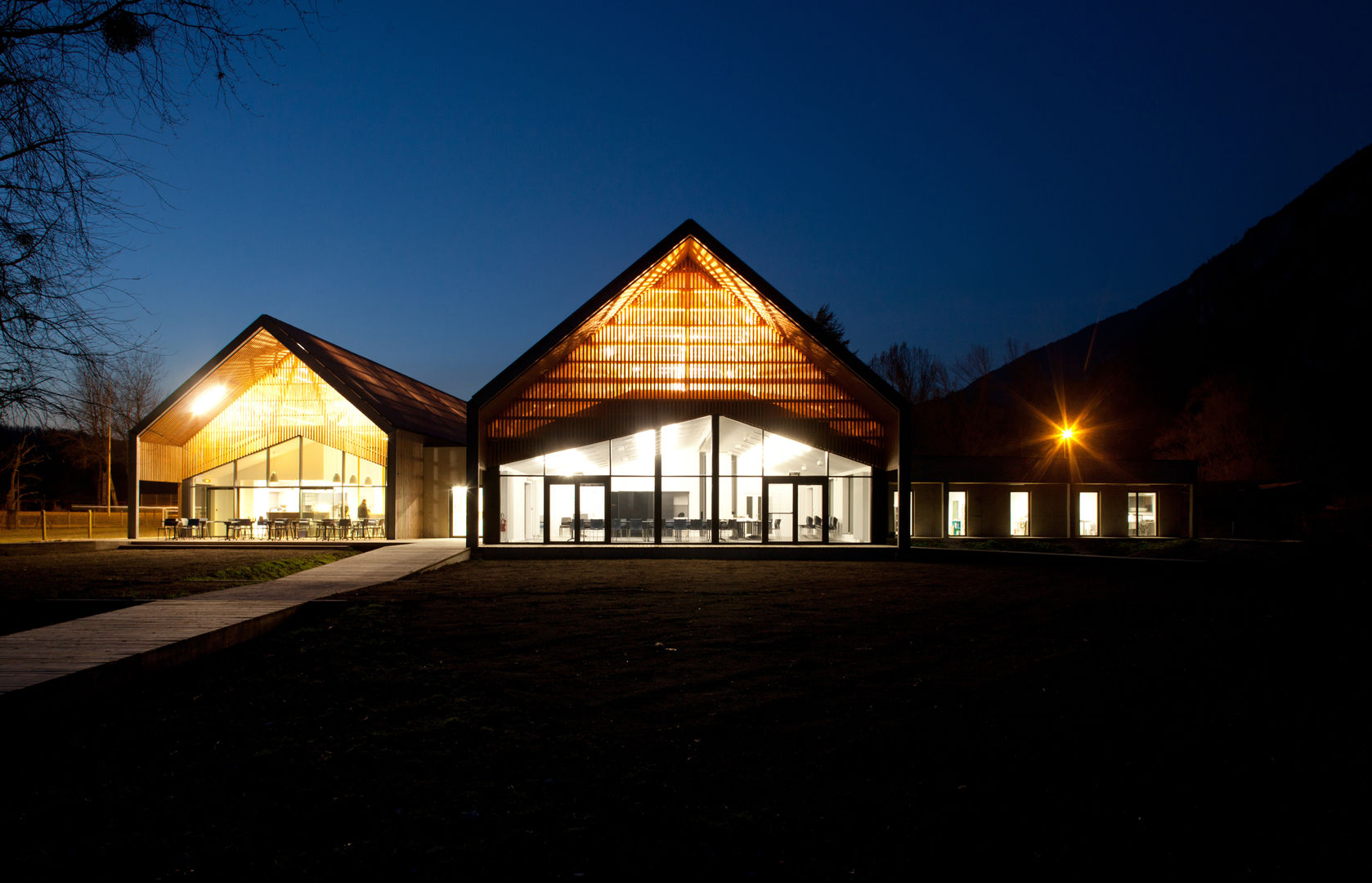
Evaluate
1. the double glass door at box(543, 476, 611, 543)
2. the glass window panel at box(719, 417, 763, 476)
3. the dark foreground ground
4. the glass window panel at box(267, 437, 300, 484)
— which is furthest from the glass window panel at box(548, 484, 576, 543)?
the dark foreground ground

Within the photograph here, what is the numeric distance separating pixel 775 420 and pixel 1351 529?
21906 mm

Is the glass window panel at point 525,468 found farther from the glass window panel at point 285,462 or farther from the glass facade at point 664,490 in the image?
the glass window panel at point 285,462

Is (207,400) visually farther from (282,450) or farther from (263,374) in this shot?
Answer: (282,450)

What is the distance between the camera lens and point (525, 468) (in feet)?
77.6

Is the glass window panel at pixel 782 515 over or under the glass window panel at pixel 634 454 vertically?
under

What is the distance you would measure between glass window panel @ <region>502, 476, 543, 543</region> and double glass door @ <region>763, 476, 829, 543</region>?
6445 mm

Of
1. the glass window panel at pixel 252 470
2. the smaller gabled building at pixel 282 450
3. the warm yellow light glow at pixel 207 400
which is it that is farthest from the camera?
the glass window panel at pixel 252 470

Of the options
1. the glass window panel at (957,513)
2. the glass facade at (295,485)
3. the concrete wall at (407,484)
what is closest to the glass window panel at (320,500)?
the glass facade at (295,485)

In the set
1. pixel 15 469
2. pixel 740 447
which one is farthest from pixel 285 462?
pixel 15 469

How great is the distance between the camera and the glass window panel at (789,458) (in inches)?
933

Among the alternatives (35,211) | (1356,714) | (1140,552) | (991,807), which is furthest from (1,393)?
(1140,552)

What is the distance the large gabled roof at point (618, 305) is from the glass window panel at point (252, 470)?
9694 millimetres

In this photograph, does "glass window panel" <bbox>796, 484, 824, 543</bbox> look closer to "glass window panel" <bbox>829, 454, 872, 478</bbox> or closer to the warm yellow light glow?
"glass window panel" <bbox>829, 454, 872, 478</bbox>

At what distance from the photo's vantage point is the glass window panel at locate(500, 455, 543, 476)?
23.6 metres
